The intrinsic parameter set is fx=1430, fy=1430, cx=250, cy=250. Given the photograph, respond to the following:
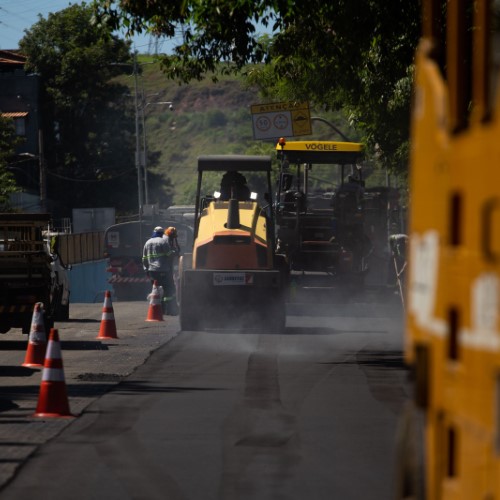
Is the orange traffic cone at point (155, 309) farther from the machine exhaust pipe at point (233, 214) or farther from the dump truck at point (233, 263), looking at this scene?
the machine exhaust pipe at point (233, 214)

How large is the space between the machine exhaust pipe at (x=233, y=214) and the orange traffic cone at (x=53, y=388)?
1105 cm

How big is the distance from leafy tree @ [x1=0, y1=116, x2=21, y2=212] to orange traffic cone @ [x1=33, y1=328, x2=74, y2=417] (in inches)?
1872

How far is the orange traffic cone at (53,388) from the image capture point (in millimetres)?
11859

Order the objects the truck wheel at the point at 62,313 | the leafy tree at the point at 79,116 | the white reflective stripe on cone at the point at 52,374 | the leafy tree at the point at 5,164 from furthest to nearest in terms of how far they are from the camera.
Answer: the leafy tree at the point at 79,116 → the leafy tree at the point at 5,164 → the truck wheel at the point at 62,313 → the white reflective stripe on cone at the point at 52,374

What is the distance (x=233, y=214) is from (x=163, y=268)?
480cm

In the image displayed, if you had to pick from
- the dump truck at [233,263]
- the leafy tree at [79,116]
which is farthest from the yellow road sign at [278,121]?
the leafy tree at [79,116]

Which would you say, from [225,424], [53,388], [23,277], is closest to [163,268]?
[23,277]

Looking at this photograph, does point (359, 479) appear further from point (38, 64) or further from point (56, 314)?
point (38, 64)

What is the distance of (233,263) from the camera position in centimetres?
2284

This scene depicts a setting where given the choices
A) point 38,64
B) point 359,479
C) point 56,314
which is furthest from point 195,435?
→ point 38,64

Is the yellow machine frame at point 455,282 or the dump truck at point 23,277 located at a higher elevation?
the yellow machine frame at point 455,282

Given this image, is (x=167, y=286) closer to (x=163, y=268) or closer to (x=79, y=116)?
(x=163, y=268)

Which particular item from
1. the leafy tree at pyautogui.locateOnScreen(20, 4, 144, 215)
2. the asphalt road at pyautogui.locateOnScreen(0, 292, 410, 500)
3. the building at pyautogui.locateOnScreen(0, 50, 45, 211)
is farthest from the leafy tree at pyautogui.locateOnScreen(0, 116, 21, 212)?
the asphalt road at pyautogui.locateOnScreen(0, 292, 410, 500)

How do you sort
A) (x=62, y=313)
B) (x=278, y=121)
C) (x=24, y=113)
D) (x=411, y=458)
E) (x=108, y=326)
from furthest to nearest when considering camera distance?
(x=24, y=113) < (x=278, y=121) < (x=62, y=313) < (x=108, y=326) < (x=411, y=458)
